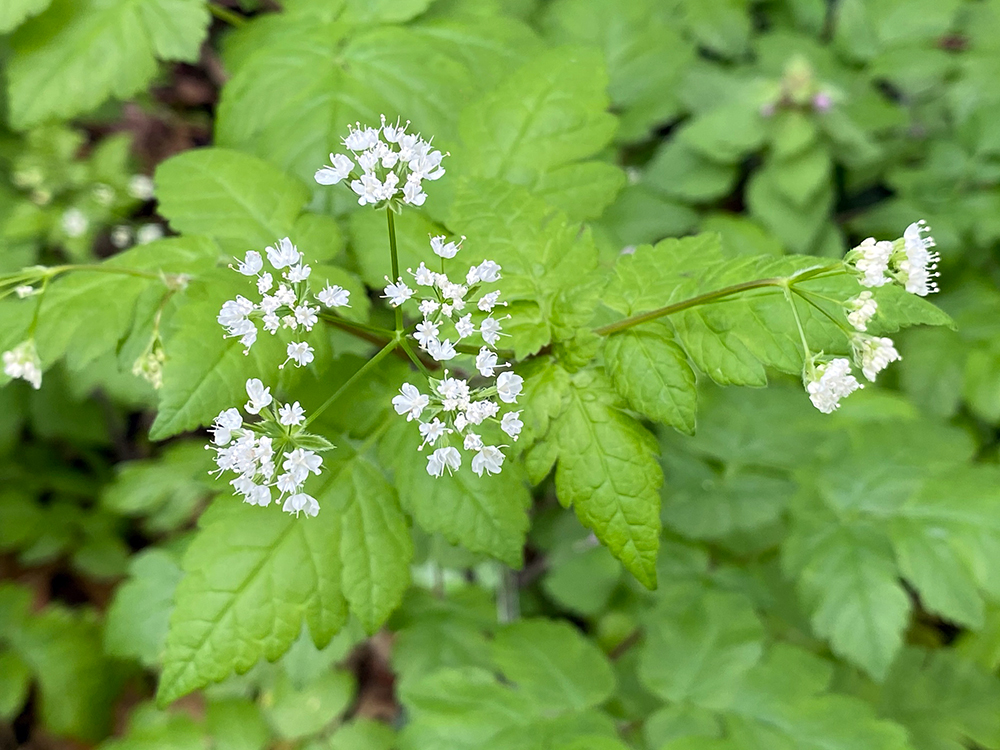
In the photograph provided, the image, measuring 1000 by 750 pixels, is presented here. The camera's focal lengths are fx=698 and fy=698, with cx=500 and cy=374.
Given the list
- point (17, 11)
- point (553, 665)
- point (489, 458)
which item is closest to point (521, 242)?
point (489, 458)

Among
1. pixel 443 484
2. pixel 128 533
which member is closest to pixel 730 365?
pixel 443 484

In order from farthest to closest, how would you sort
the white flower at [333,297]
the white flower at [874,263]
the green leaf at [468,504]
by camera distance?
the green leaf at [468,504] < the white flower at [333,297] < the white flower at [874,263]

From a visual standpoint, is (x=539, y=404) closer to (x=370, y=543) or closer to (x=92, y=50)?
(x=370, y=543)

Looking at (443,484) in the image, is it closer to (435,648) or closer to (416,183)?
(416,183)

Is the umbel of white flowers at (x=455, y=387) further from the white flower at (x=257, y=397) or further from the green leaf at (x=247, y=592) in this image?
the green leaf at (x=247, y=592)

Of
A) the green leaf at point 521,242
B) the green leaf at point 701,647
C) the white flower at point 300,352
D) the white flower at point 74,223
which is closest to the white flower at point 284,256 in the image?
the white flower at point 300,352

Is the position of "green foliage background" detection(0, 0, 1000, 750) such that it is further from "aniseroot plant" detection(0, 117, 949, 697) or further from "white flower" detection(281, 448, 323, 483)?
"white flower" detection(281, 448, 323, 483)

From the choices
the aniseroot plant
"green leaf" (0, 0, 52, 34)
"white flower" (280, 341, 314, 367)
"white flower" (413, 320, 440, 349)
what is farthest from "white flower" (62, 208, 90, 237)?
"white flower" (413, 320, 440, 349)
